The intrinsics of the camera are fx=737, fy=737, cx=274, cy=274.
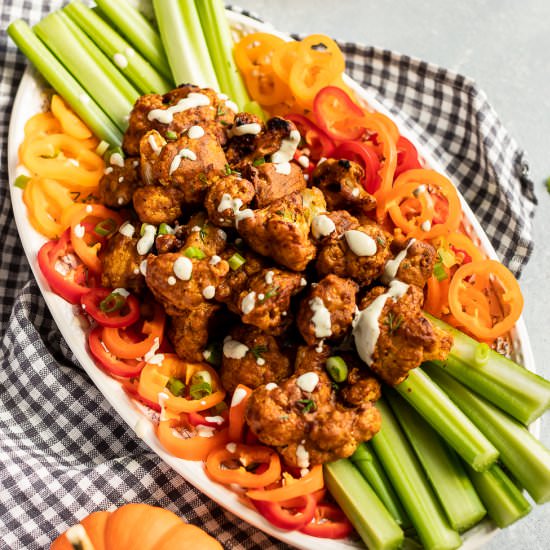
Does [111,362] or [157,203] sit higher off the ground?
[157,203]

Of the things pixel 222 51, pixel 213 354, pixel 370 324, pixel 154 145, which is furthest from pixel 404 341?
pixel 222 51

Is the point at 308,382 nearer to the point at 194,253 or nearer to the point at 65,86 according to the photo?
the point at 194,253

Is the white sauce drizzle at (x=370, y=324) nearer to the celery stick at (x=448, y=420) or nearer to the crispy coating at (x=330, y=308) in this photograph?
the crispy coating at (x=330, y=308)

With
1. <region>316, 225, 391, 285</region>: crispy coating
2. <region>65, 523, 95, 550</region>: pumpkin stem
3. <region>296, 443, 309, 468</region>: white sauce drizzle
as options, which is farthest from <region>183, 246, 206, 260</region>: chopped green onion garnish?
<region>65, 523, 95, 550</region>: pumpkin stem

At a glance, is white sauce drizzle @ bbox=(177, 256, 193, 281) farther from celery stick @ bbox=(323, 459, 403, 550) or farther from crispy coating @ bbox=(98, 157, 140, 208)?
celery stick @ bbox=(323, 459, 403, 550)

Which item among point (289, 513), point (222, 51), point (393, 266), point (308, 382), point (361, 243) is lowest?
point (289, 513)

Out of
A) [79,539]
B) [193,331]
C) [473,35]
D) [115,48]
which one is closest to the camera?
[79,539]
